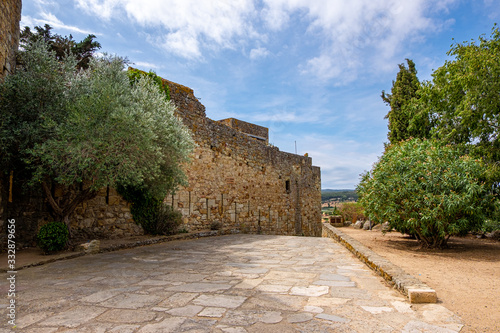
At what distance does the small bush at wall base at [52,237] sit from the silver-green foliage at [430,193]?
22.6ft

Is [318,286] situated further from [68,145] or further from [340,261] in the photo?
[68,145]

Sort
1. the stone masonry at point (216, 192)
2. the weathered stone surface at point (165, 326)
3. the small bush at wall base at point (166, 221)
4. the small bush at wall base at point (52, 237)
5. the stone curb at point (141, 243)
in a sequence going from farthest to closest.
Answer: the small bush at wall base at point (166, 221)
the stone masonry at point (216, 192)
the small bush at wall base at point (52, 237)
the stone curb at point (141, 243)
the weathered stone surface at point (165, 326)

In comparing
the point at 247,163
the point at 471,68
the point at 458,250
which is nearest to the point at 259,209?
the point at 247,163

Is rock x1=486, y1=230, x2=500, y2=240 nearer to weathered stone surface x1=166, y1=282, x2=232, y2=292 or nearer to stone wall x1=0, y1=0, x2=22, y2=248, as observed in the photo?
weathered stone surface x1=166, y1=282, x2=232, y2=292

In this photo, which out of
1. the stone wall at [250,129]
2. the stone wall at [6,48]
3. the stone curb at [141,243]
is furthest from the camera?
the stone wall at [250,129]

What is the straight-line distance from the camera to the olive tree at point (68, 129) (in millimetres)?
5613

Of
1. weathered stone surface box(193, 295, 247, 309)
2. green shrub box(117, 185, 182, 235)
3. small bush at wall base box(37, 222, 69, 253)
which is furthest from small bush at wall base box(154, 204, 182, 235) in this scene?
weathered stone surface box(193, 295, 247, 309)

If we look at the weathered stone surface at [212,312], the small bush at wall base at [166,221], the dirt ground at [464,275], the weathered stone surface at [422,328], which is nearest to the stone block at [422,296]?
the dirt ground at [464,275]

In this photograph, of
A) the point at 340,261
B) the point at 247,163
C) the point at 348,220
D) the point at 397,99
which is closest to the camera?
the point at 340,261

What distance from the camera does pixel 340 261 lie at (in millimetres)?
5781

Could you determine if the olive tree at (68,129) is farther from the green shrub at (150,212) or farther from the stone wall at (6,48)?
the green shrub at (150,212)

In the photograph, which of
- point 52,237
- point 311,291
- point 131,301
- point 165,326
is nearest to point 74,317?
point 131,301

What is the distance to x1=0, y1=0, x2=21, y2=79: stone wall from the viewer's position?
6.01 metres

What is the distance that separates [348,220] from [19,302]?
68.0ft
